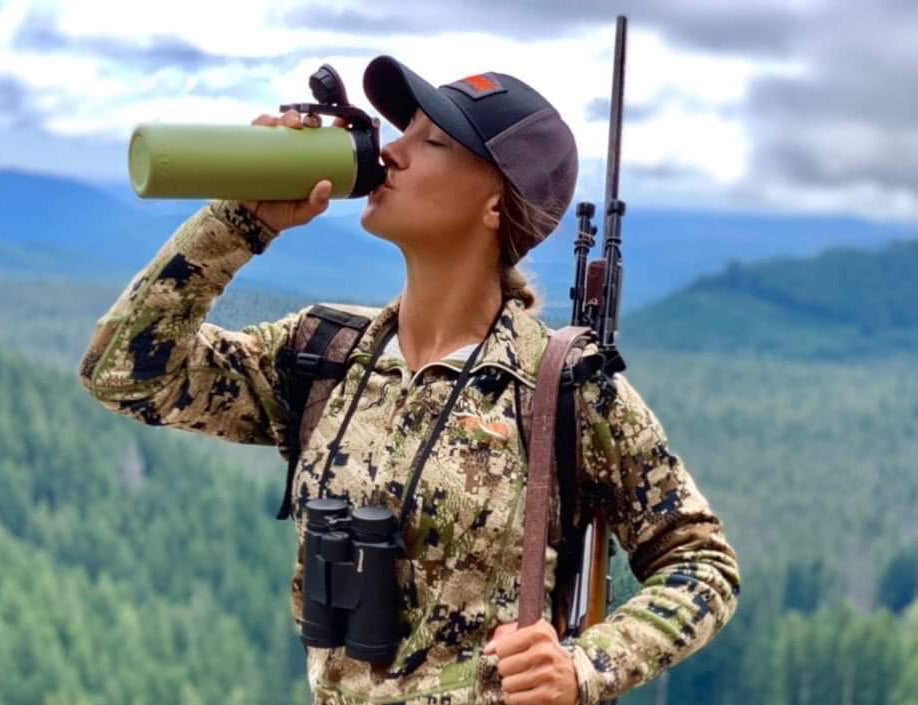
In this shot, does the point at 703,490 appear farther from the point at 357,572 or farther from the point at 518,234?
the point at 357,572

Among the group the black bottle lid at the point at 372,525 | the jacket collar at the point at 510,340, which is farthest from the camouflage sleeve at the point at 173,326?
the black bottle lid at the point at 372,525

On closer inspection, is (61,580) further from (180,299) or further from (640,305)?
(180,299)

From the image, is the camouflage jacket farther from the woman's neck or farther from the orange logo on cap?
the orange logo on cap

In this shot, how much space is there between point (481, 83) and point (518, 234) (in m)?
0.22

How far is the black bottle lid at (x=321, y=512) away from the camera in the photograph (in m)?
2.10

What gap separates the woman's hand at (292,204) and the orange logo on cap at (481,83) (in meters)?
0.22

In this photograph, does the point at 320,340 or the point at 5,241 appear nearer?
the point at 320,340

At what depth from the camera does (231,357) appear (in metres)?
2.26

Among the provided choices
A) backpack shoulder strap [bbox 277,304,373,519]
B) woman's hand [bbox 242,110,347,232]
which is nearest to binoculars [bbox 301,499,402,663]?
backpack shoulder strap [bbox 277,304,373,519]

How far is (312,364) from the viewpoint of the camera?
225 centimetres

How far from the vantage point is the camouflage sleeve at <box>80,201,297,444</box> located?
2.14m

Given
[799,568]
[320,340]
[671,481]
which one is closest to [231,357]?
[320,340]

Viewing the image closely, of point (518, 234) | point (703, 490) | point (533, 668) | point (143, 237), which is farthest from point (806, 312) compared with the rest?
point (533, 668)

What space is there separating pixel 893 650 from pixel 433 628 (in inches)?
1177
